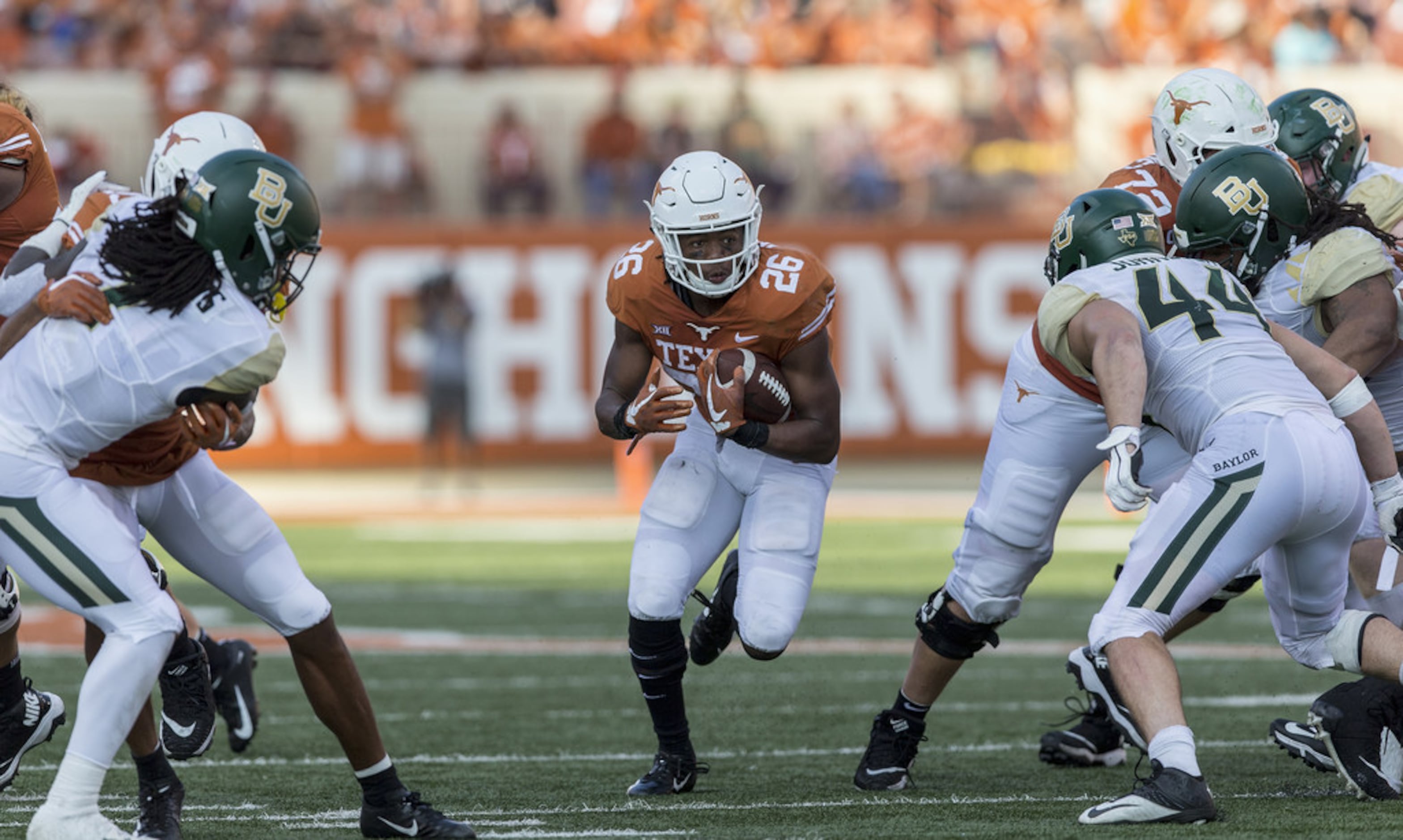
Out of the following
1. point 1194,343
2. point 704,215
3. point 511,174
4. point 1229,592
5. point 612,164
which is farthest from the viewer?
point 612,164

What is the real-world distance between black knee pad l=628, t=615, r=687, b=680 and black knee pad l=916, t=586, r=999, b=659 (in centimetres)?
70

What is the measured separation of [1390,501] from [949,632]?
1.27 metres

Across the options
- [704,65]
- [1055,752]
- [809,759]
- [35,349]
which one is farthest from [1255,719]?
[704,65]

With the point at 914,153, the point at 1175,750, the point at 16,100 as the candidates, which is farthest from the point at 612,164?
the point at 1175,750

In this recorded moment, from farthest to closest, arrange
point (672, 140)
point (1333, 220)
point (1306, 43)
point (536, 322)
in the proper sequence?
point (1306, 43) → point (672, 140) → point (536, 322) → point (1333, 220)

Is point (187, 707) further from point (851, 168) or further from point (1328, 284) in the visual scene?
point (851, 168)

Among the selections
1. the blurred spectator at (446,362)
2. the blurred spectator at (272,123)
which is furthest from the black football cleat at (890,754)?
the blurred spectator at (272,123)

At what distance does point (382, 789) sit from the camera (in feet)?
15.1

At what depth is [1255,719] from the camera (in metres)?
6.38

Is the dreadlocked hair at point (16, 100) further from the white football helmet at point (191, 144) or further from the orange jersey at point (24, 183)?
the white football helmet at point (191, 144)

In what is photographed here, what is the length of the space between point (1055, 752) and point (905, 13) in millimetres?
14308

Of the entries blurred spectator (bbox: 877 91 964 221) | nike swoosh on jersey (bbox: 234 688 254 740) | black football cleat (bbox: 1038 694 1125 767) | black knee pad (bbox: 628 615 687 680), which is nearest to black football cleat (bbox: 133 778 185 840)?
nike swoosh on jersey (bbox: 234 688 254 740)

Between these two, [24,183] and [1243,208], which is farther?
[24,183]

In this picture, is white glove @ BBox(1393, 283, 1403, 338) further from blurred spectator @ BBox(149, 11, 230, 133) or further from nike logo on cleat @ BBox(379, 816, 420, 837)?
blurred spectator @ BBox(149, 11, 230, 133)
